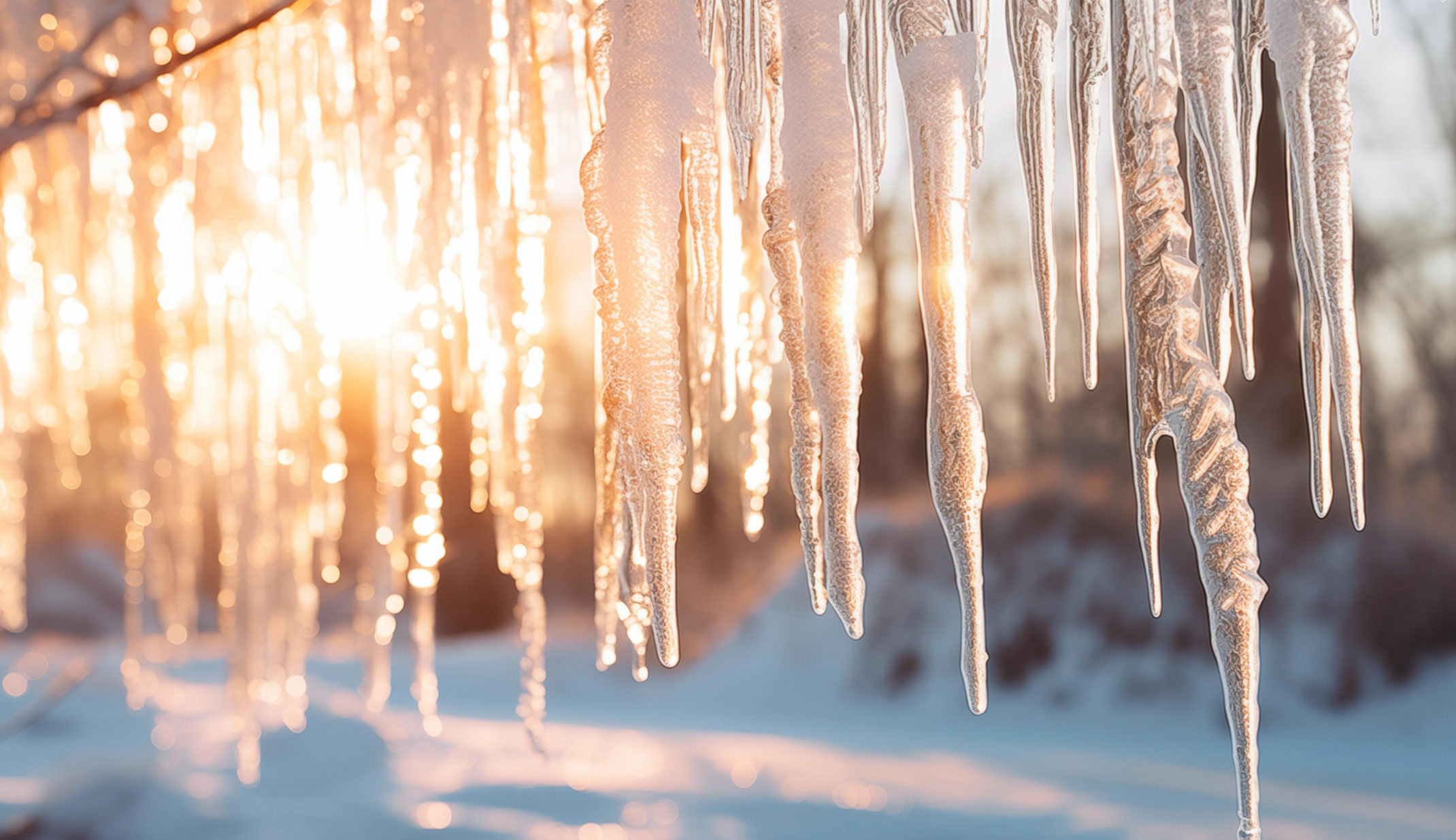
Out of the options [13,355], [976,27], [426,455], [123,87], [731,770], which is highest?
[123,87]

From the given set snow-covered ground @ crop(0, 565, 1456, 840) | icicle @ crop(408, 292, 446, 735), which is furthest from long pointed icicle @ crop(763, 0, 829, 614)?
snow-covered ground @ crop(0, 565, 1456, 840)

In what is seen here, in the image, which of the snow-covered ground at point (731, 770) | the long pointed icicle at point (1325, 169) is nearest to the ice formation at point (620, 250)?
the long pointed icicle at point (1325, 169)

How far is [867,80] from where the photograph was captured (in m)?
0.84

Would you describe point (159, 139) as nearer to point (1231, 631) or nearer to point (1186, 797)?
point (1231, 631)

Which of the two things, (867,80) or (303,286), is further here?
(303,286)

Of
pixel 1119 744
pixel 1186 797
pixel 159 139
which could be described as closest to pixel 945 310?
pixel 159 139

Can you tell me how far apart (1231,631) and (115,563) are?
30.9 feet

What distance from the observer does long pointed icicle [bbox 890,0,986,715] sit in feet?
2.50

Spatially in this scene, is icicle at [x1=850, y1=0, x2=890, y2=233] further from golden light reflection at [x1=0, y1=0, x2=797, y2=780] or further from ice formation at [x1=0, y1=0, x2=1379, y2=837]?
golden light reflection at [x1=0, y1=0, x2=797, y2=780]

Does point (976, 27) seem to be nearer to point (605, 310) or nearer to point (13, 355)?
point (605, 310)

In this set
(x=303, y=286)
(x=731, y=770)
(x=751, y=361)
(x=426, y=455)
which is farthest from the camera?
(x=731, y=770)

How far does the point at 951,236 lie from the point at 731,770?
4.43 m

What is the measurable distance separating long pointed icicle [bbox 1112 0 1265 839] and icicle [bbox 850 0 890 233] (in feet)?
0.63

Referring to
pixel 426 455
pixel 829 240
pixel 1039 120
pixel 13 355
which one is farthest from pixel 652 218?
pixel 13 355
